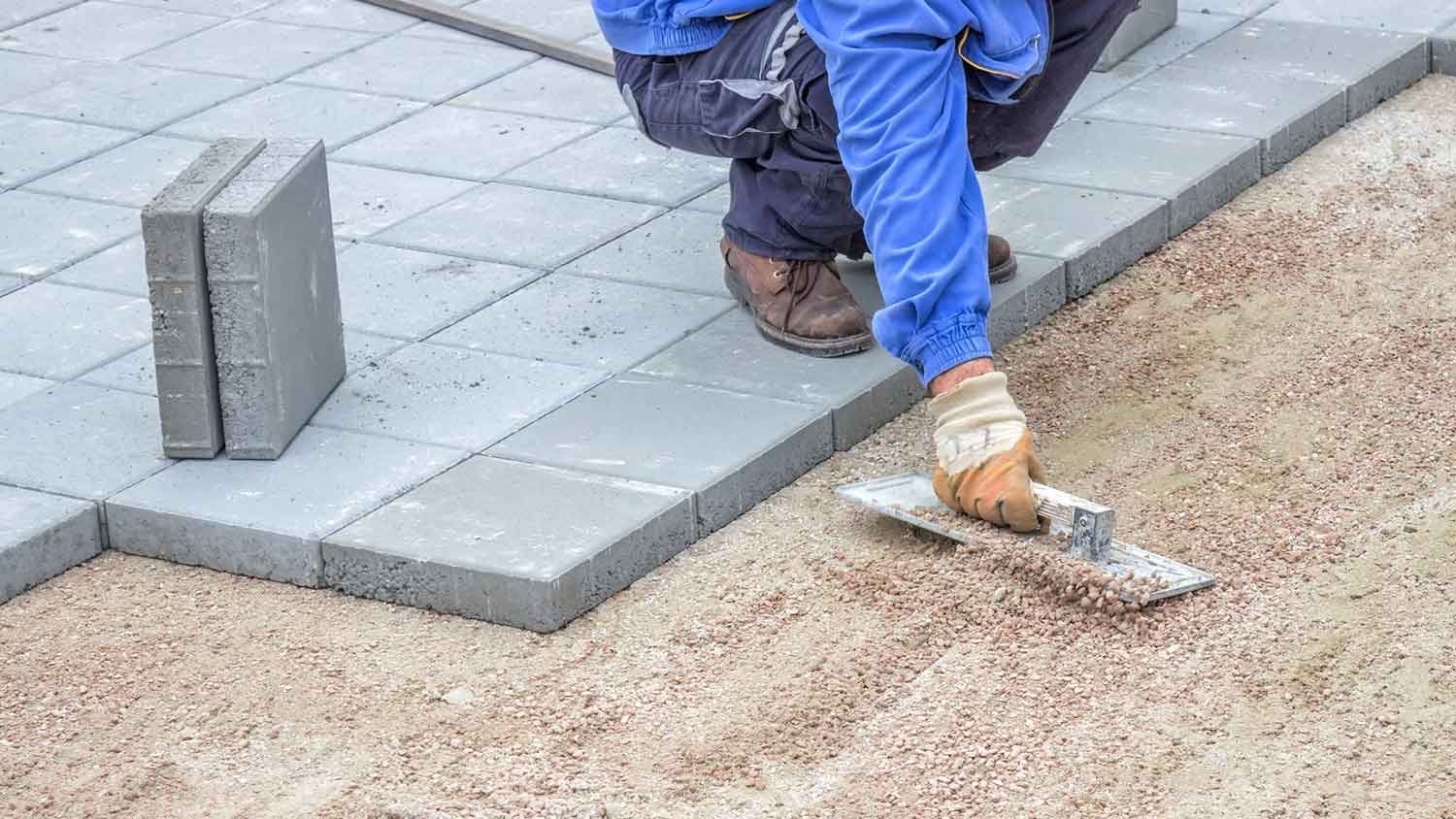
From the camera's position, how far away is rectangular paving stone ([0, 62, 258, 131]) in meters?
5.60

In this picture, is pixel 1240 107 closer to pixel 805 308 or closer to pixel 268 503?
pixel 805 308

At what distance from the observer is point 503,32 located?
6207 mm

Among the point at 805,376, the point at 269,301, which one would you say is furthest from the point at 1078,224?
the point at 269,301

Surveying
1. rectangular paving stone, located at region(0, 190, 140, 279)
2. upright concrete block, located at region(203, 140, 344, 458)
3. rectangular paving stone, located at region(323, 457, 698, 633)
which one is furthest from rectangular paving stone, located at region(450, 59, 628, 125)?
rectangular paving stone, located at region(323, 457, 698, 633)

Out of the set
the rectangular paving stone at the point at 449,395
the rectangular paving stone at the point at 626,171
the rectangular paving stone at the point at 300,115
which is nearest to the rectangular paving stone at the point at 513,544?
the rectangular paving stone at the point at 449,395

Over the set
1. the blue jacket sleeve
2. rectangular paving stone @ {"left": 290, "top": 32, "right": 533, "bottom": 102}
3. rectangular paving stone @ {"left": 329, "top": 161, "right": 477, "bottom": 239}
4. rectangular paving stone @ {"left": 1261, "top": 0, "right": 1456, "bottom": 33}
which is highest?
the blue jacket sleeve

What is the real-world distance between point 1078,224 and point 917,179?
4.34 feet

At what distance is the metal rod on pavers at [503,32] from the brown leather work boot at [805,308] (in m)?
1.84

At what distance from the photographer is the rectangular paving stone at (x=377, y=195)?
4820 millimetres

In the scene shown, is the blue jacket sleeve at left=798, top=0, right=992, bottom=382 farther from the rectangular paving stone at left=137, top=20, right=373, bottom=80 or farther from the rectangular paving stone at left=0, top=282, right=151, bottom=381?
the rectangular paving stone at left=137, top=20, right=373, bottom=80

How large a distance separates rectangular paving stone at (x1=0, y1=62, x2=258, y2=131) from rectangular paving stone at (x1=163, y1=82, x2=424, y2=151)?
85mm

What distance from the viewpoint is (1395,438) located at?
3.78m

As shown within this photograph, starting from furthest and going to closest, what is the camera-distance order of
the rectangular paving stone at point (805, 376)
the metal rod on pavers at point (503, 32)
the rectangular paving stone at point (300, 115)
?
the metal rod on pavers at point (503, 32) → the rectangular paving stone at point (300, 115) → the rectangular paving stone at point (805, 376)

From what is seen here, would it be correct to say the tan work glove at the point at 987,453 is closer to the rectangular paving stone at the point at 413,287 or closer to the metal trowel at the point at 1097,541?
the metal trowel at the point at 1097,541
